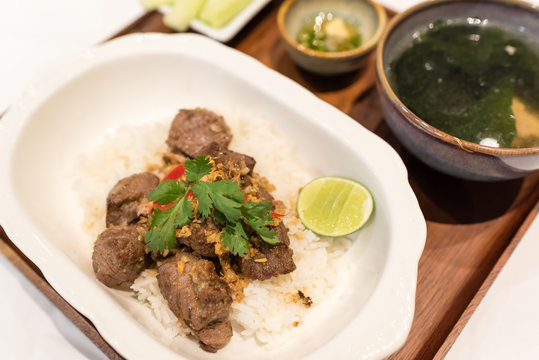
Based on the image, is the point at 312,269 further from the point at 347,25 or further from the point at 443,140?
the point at 347,25

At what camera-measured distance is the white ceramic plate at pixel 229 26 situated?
3682 mm

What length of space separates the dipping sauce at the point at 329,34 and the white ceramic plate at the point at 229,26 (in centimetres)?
50

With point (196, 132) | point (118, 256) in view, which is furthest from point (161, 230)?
point (196, 132)

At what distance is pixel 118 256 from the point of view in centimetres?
238

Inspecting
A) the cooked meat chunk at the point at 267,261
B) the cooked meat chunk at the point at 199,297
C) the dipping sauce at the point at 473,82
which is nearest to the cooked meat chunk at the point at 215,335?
the cooked meat chunk at the point at 199,297

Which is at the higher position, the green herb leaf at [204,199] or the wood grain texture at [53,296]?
the green herb leaf at [204,199]

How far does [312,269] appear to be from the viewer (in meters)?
2.61

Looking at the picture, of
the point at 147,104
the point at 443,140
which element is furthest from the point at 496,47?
the point at 147,104

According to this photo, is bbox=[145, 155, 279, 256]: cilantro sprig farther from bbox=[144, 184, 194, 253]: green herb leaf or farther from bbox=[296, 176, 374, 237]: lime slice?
bbox=[296, 176, 374, 237]: lime slice

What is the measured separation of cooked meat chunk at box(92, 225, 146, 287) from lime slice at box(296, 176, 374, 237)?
102 centimetres

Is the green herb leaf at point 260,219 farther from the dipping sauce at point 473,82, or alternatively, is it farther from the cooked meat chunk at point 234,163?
the dipping sauce at point 473,82

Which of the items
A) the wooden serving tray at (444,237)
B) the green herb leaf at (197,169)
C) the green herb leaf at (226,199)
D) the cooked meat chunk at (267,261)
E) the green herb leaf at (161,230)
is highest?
the green herb leaf at (197,169)

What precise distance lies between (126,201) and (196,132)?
701 mm

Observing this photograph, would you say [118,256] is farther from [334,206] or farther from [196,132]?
[334,206]
